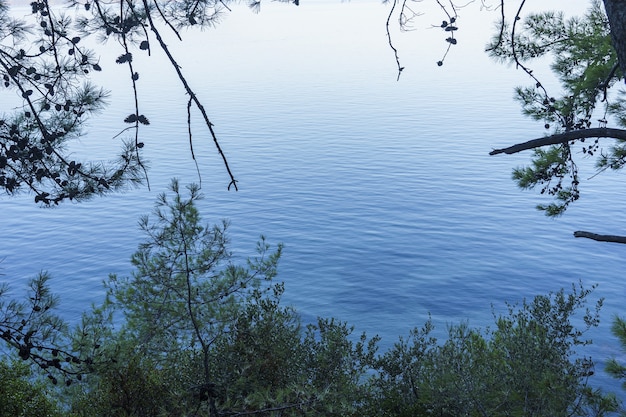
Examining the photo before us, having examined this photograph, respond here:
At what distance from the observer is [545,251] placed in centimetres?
Answer: 2248

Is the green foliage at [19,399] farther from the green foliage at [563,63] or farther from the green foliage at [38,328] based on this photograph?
the green foliage at [563,63]

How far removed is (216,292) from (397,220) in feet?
51.7

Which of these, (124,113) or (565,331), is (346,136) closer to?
(124,113)

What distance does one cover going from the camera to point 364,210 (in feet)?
85.3

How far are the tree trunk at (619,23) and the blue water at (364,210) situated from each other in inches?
589

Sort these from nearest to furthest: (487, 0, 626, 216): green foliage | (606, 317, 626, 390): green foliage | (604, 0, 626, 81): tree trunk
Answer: (604, 0, 626, 81): tree trunk
(606, 317, 626, 390): green foliage
(487, 0, 626, 216): green foliage

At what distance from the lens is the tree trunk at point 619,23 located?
2789 millimetres

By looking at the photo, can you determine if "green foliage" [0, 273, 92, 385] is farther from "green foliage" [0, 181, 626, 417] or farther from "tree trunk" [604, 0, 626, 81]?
"tree trunk" [604, 0, 626, 81]

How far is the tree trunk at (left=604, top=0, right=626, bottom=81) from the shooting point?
279 centimetres

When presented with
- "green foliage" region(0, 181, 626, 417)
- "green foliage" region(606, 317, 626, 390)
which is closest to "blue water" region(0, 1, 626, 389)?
"green foliage" region(0, 181, 626, 417)

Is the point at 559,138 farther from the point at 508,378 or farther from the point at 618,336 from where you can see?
the point at 508,378

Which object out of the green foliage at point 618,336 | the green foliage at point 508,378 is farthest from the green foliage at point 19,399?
the green foliage at point 618,336

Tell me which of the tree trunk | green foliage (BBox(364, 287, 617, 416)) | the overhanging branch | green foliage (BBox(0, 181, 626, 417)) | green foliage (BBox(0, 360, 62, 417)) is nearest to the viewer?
the tree trunk

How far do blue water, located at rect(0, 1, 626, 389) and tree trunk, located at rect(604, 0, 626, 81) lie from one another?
589 inches
